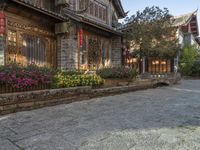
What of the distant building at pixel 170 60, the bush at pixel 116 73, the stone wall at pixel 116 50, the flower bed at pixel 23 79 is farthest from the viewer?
the distant building at pixel 170 60

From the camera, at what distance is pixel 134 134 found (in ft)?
11.7

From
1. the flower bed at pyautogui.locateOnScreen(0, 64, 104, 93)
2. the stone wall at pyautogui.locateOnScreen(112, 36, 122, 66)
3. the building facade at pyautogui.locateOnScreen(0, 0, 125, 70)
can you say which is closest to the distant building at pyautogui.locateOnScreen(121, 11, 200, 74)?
the stone wall at pyautogui.locateOnScreen(112, 36, 122, 66)

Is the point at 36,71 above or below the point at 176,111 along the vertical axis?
above

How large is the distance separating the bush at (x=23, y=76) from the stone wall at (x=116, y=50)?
773 centimetres

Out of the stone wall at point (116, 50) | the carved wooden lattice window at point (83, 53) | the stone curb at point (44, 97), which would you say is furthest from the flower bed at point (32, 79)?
the stone wall at point (116, 50)

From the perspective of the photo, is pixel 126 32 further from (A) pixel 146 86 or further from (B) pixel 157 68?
(B) pixel 157 68

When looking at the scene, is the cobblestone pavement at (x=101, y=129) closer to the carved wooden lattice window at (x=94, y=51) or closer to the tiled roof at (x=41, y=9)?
the tiled roof at (x=41, y=9)

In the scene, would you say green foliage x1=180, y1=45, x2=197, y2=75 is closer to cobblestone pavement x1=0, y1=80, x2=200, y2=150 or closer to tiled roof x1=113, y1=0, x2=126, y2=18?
tiled roof x1=113, y1=0, x2=126, y2=18

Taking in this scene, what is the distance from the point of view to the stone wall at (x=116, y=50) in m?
13.4

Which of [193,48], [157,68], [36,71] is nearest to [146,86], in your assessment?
[36,71]

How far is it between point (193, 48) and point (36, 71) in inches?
805

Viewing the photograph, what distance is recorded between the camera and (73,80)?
23.4 feet

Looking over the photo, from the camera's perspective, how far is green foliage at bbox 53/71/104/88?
661 cm

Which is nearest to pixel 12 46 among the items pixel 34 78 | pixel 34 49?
pixel 34 49
